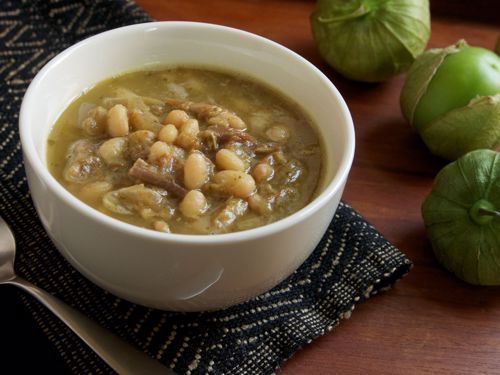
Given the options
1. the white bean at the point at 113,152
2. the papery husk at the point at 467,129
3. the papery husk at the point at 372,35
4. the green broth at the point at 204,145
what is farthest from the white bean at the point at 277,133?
the papery husk at the point at 372,35

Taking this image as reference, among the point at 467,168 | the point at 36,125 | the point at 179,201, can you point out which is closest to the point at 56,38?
the point at 36,125

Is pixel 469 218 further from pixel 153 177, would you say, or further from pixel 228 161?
pixel 153 177

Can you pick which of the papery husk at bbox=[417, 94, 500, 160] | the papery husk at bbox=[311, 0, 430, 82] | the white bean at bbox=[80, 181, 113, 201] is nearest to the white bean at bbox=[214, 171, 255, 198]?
the white bean at bbox=[80, 181, 113, 201]

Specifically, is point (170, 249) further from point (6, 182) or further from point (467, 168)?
point (467, 168)

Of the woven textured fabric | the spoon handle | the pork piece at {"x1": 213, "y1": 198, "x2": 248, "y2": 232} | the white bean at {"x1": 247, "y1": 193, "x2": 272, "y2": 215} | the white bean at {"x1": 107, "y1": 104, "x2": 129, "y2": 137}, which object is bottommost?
the woven textured fabric

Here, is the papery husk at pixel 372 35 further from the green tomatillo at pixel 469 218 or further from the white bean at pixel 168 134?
the white bean at pixel 168 134

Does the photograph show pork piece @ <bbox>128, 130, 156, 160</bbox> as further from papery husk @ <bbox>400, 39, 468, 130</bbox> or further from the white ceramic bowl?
papery husk @ <bbox>400, 39, 468, 130</bbox>

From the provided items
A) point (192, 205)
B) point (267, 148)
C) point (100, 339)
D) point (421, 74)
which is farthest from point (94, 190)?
point (421, 74)

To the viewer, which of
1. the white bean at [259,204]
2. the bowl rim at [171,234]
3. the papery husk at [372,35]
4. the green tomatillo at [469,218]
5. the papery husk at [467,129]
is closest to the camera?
the bowl rim at [171,234]
